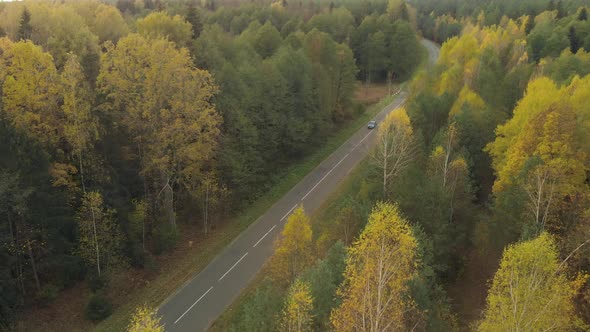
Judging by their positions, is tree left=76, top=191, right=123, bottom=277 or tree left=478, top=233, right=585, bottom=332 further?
tree left=76, top=191, right=123, bottom=277

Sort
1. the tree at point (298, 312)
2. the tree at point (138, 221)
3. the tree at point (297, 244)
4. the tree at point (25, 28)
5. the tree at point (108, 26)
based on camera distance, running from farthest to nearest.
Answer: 1. the tree at point (108, 26)
2. the tree at point (25, 28)
3. the tree at point (138, 221)
4. the tree at point (297, 244)
5. the tree at point (298, 312)

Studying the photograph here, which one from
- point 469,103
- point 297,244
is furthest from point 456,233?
point 469,103

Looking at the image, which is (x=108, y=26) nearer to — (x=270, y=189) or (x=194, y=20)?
(x=194, y=20)

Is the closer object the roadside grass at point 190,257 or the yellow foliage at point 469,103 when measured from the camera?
the roadside grass at point 190,257

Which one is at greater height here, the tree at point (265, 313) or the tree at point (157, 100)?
the tree at point (157, 100)

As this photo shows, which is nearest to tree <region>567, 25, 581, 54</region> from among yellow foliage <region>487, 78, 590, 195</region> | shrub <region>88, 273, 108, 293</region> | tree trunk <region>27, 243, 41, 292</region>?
yellow foliage <region>487, 78, 590, 195</region>

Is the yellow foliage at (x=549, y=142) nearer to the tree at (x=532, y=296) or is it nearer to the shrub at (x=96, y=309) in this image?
the tree at (x=532, y=296)

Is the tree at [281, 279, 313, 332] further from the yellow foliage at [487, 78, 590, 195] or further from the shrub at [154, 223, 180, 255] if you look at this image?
the shrub at [154, 223, 180, 255]

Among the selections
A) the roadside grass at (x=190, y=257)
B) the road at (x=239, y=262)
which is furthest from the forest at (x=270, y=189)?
the road at (x=239, y=262)
